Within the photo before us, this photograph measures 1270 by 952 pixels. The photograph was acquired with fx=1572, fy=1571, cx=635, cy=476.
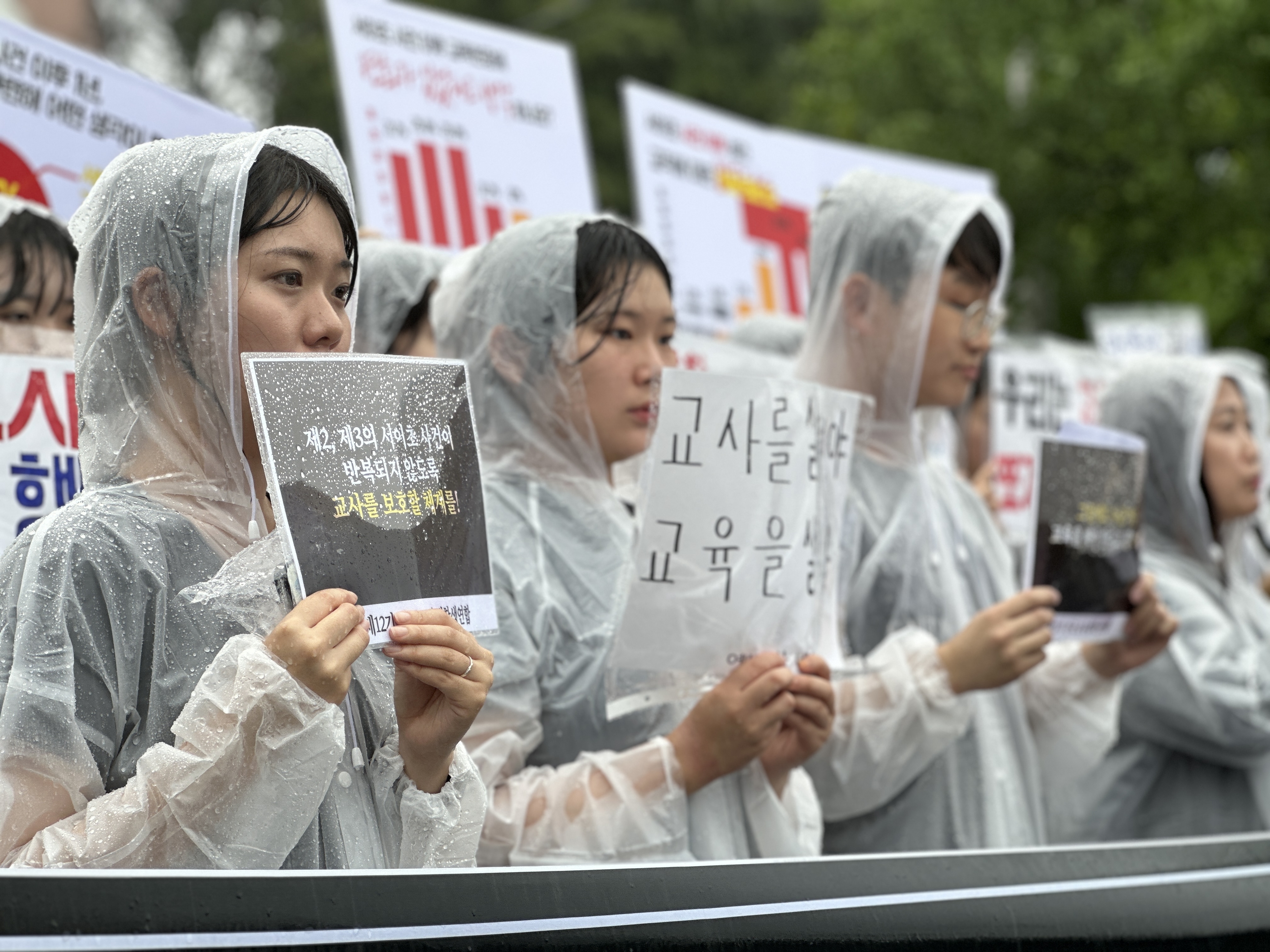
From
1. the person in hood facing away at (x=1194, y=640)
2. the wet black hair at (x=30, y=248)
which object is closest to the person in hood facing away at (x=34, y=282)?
the wet black hair at (x=30, y=248)

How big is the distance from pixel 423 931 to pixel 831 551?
1323 mm

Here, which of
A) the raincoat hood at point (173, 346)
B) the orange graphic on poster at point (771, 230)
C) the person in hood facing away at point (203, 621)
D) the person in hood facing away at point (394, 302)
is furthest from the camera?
the orange graphic on poster at point (771, 230)

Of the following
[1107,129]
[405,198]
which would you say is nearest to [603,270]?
[405,198]

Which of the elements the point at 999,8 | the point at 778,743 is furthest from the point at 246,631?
the point at 999,8

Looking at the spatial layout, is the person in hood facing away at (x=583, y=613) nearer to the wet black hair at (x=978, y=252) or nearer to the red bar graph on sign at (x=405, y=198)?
the wet black hair at (x=978, y=252)

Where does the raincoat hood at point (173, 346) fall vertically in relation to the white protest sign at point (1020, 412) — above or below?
above

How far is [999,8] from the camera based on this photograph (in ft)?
46.0

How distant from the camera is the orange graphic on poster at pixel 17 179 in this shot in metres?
3.42

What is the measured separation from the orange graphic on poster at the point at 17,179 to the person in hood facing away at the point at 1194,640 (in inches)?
112

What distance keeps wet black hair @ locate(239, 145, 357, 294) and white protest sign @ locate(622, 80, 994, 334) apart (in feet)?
10.4

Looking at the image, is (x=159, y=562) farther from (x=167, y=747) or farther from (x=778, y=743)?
(x=778, y=743)

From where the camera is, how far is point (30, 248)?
10.2 feet

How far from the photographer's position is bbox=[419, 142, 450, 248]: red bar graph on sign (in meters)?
4.68

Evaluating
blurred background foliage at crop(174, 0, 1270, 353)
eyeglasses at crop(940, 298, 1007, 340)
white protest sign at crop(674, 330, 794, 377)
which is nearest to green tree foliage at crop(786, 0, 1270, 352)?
blurred background foliage at crop(174, 0, 1270, 353)
